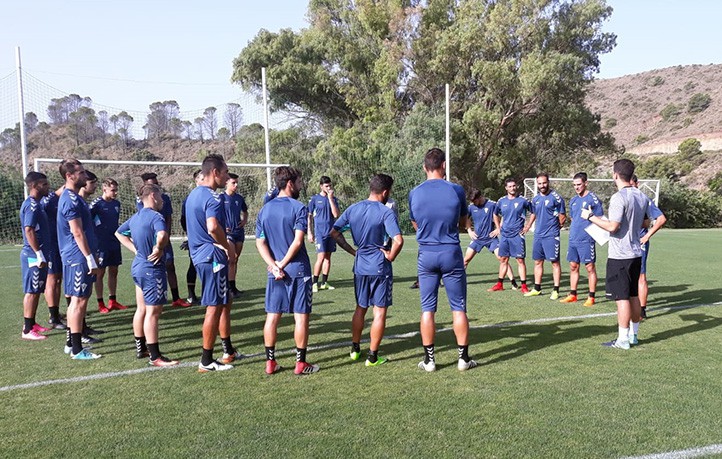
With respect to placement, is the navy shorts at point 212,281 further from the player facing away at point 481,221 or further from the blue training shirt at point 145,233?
the player facing away at point 481,221

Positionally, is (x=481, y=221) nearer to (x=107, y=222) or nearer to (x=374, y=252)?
(x=374, y=252)

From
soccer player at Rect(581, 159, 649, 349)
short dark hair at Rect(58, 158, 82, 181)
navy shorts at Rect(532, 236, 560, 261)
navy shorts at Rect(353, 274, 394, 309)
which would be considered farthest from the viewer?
navy shorts at Rect(532, 236, 560, 261)

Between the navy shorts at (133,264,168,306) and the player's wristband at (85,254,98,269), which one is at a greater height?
the player's wristband at (85,254,98,269)

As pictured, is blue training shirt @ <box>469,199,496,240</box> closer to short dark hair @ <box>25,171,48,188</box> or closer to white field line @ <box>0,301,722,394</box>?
white field line @ <box>0,301,722,394</box>

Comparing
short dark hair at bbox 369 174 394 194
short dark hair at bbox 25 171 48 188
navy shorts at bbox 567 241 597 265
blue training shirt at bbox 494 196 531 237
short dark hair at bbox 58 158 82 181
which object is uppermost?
short dark hair at bbox 58 158 82 181

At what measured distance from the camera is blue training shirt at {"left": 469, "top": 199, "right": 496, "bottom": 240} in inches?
408

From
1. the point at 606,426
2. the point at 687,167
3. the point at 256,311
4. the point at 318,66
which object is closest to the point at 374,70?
the point at 318,66

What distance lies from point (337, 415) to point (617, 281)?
11.8 feet

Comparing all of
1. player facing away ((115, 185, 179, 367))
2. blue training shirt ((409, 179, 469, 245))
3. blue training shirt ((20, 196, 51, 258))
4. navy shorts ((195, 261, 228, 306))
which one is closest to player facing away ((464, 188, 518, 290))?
blue training shirt ((409, 179, 469, 245))

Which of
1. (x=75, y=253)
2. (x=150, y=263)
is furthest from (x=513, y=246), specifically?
(x=75, y=253)

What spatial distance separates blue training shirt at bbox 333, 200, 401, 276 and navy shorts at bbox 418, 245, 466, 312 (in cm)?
36

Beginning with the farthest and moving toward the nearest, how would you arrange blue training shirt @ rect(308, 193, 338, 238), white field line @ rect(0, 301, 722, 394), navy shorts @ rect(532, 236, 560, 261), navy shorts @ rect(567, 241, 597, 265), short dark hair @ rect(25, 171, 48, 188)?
blue training shirt @ rect(308, 193, 338, 238) < navy shorts @ rect(532, 236, 560, 261) < navy shorts @ rect(567, 241, 597, 265) < short dark hair @ rect(25, 171, 48, 188) < white field line @ rect(0, 301, 722, 394)

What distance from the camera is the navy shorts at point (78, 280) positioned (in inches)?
236

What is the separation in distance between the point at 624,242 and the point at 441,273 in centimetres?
219
